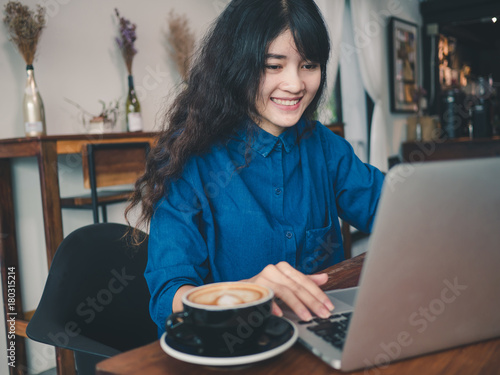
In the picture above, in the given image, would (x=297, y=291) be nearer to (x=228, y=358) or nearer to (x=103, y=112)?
(x=228, y=358)

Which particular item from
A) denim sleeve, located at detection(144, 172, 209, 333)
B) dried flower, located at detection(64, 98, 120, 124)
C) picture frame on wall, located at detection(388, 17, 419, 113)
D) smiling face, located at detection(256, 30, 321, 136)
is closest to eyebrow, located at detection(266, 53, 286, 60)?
smiling face, located at detection(256, 30, 321, 136)

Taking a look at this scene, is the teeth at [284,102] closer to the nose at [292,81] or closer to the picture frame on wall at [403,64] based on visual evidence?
the nose at [292,81]

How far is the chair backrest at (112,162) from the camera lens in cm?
209

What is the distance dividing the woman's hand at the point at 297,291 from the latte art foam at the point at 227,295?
7 cm

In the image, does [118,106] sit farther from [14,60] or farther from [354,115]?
[354,115]

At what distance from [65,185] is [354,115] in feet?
10.4

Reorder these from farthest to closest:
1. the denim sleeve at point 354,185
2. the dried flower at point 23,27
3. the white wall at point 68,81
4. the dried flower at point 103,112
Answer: the dried flower at point 103,112 → the white wall at point 68,81 → the dried flower at point 23,27 → the denim sleeve at point 354,185

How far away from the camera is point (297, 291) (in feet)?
2.10

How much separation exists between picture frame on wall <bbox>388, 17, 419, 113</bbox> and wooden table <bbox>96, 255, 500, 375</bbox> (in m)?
4.99

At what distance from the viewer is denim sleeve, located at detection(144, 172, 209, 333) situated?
827mm

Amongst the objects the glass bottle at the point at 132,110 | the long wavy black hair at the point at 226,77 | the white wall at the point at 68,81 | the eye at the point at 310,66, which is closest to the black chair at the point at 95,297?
the long wavy black hair at the point at 226,77

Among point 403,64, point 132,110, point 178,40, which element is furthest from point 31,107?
point 403,64

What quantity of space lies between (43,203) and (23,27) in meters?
0.87

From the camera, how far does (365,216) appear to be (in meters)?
1.26
